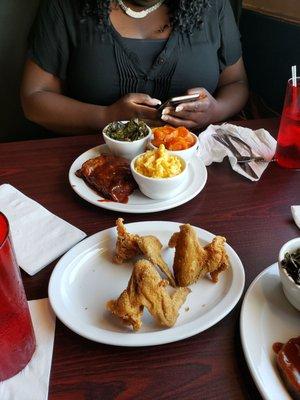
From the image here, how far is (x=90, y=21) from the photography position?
1431 millimetres

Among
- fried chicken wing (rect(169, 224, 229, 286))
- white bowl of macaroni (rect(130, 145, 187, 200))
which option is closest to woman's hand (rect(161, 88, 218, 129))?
white bowl of macaroni (rect(130, 145, 187, 200))

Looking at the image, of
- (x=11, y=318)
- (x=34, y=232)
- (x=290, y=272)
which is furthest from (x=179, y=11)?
(x=11, y=318)

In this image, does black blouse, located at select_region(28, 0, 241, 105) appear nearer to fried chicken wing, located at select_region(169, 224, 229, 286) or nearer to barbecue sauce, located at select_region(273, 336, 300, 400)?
Answer: fried chicken wing, located at select_region(169, 224, 229, 286)

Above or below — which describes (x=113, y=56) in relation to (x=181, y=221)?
above

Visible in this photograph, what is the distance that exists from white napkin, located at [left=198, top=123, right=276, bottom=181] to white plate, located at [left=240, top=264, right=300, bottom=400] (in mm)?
417

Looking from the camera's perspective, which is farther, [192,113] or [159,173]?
[192,113]

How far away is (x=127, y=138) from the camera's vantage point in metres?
1.12

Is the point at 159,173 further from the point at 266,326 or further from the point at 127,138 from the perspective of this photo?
the point at 266,326

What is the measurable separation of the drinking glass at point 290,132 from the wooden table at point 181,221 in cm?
3

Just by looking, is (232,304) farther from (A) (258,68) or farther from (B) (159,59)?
(A) (258,68)

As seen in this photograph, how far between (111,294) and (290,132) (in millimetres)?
677

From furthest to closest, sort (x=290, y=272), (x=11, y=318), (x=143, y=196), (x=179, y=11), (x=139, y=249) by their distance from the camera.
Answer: (x=179, y=11) < (x=143, y=196) < (x=139, y=249) < (x=290, y=272) < (x=11, y=318)

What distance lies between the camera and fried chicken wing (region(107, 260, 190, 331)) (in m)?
0.64

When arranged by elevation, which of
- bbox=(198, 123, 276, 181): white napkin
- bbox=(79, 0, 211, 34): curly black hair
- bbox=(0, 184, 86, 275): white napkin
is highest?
bbox=(79, 0, 211, 34): curly black hair
